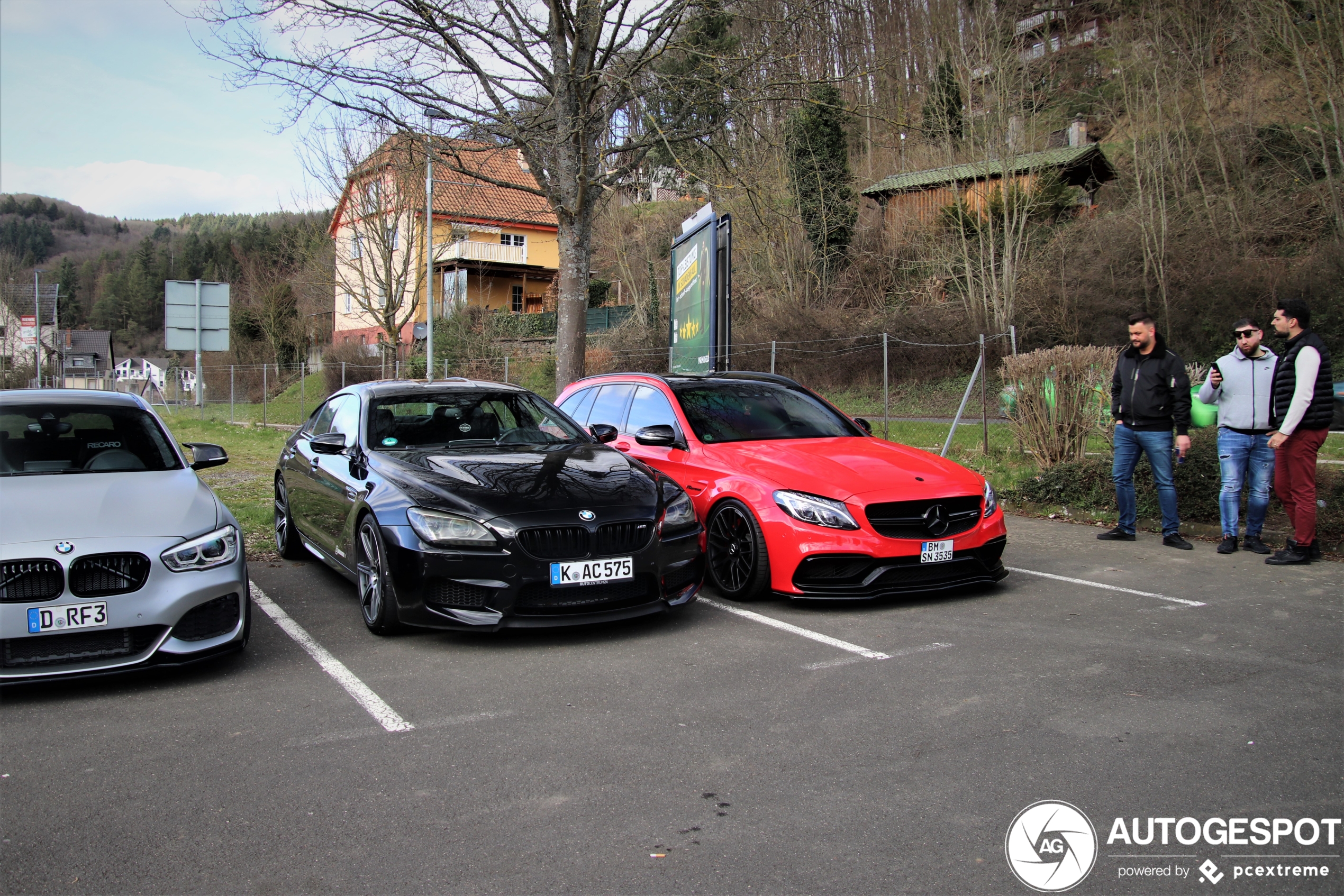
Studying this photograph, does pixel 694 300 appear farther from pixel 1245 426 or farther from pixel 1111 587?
pixel 1111 587

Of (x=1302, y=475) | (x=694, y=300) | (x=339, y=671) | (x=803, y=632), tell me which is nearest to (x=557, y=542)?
(x=339, y=671)

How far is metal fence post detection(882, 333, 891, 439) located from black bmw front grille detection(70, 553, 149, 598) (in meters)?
Result: 11.7

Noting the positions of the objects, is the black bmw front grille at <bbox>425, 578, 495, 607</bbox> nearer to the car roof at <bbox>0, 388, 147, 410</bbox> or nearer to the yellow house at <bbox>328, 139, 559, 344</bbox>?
the car roof at <bbox>0, 388, 147, 410</bbox>

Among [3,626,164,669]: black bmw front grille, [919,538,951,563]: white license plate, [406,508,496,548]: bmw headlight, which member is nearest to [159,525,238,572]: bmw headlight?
[3,626,164,669]: black bmw front grille

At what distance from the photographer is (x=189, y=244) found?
94.1 metres

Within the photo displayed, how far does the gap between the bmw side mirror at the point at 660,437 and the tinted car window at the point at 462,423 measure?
1.42 feet

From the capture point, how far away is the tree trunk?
42.4 feet

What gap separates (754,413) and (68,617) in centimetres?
482

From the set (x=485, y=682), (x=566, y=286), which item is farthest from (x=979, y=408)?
(x=485, y=682)

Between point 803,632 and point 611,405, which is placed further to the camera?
point 611,405

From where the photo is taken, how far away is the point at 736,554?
21.4 ft

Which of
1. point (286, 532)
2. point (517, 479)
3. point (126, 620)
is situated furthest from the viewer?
point (286, 532)

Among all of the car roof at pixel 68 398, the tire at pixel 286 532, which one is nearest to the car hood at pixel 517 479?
the car roof at pixel 68 398

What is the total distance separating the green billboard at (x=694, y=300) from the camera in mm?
11836
